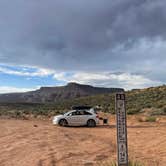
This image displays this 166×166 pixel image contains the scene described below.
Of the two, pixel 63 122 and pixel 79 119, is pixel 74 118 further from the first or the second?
pixel 63 122

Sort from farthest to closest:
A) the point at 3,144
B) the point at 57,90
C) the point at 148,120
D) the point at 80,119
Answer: the point at 57,90, the point at 148,120, the point at 80,119, the point at 3,144

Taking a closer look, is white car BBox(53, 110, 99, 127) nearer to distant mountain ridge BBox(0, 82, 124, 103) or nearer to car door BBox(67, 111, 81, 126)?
car door BBox(67, 111, 81, 126)

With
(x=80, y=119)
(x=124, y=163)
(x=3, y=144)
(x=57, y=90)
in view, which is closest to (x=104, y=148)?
(x=3, y=144)

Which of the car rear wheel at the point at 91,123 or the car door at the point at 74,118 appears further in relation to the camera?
the car door at the point at 74,118

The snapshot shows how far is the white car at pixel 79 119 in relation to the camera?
33594 mm

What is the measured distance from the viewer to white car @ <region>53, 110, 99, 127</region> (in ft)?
110

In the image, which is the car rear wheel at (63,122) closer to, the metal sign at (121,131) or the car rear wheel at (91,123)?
the car rear wheel at (91,123)

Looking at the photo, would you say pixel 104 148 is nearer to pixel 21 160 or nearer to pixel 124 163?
pixel 21 160

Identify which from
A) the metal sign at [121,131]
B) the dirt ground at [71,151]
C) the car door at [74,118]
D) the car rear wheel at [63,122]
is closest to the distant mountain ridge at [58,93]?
the car rear wheel at [63,122]

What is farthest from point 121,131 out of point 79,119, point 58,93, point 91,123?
point 58,93

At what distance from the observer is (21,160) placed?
50.7 ft

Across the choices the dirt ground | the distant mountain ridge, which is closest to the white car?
the dirt ground

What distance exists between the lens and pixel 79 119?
33.8 m

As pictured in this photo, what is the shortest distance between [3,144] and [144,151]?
7327 mm
